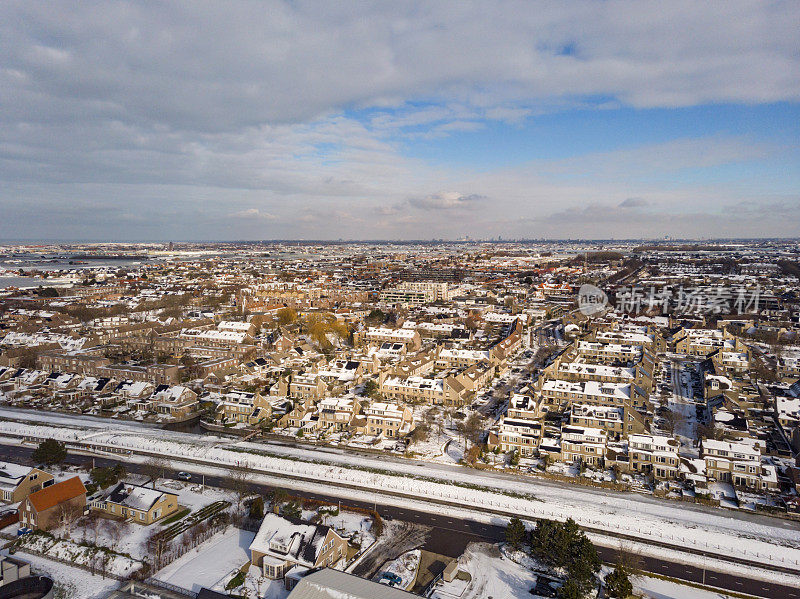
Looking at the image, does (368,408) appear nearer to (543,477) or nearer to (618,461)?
(543,477)

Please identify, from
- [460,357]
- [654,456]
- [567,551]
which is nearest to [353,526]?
[567,551]

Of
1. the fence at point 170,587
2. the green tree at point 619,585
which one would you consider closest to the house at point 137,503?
the fence at point 170,587

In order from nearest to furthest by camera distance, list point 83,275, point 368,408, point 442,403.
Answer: point 368,408
point 442,403
point 83,275

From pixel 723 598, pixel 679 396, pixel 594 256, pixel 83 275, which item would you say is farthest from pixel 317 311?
pixel 594 256

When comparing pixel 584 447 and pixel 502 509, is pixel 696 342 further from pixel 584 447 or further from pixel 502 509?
pixel 502 509

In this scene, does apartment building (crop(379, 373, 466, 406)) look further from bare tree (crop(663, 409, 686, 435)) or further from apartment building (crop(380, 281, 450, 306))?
apartment building (crop(380, 281, 450, 306))

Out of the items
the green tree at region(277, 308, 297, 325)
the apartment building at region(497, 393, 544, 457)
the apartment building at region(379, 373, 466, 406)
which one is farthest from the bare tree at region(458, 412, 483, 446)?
the green tree at region(277, 308, 297, 325)
